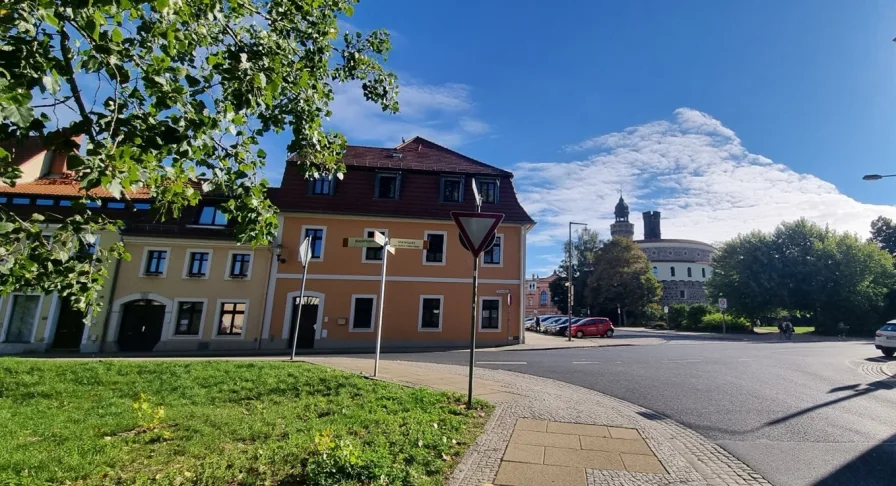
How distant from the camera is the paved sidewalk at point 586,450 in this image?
3.95m

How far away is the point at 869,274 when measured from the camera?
3947 cm

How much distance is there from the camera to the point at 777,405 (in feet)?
24.9

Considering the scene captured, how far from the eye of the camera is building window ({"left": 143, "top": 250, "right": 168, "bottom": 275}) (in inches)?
864

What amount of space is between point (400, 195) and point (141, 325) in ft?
47.2

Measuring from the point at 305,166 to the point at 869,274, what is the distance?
5243 centimetres

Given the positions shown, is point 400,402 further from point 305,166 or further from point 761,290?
point 761,290

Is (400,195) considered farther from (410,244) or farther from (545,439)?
(545,439)

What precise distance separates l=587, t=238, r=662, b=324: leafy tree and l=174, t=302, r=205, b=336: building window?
5249cm

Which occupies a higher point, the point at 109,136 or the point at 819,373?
the point at 109,136

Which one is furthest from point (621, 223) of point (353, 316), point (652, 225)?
point (353, 316)

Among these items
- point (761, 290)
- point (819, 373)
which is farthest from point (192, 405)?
point (761, 290)

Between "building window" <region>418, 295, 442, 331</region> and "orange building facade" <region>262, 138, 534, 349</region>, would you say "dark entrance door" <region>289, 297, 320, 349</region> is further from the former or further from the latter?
"building window" <region>418, 295, 442, 331</region>

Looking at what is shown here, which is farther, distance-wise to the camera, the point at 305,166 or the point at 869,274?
the point at 869,274

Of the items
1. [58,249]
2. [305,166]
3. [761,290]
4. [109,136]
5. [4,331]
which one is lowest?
[4,331]
